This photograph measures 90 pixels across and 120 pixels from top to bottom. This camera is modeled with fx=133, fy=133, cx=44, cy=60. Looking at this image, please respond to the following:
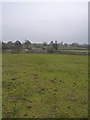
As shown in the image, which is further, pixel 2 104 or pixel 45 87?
pixel 45 87

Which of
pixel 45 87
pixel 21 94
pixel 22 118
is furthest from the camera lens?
pixel 45 87

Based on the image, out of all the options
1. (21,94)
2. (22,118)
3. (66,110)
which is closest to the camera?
(22,118)

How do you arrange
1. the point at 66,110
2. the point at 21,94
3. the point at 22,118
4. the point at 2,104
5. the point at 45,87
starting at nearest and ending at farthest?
the point at 22,118
the point at 66,110
the point at 2,104
the point at 21,94
the point at 45,87

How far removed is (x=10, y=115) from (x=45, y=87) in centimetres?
192

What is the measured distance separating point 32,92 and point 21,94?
34 cm

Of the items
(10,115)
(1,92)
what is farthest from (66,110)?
(1,92)

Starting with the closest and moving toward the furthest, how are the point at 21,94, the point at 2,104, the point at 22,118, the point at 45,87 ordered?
the point at 22,118 < the point at 2,104 < the point at 21,94 < the point at 45,87

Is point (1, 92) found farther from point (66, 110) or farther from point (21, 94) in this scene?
point (66, 110)

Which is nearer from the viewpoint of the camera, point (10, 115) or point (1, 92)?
point (10, 115)

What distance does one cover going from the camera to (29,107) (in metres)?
Result: 3.04

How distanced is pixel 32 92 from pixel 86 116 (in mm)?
1754

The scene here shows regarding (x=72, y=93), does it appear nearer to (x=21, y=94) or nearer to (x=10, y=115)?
(x=21, y=94)

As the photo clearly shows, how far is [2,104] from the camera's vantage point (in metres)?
3.15

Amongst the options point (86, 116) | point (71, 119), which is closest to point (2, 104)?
point (71, 119)
